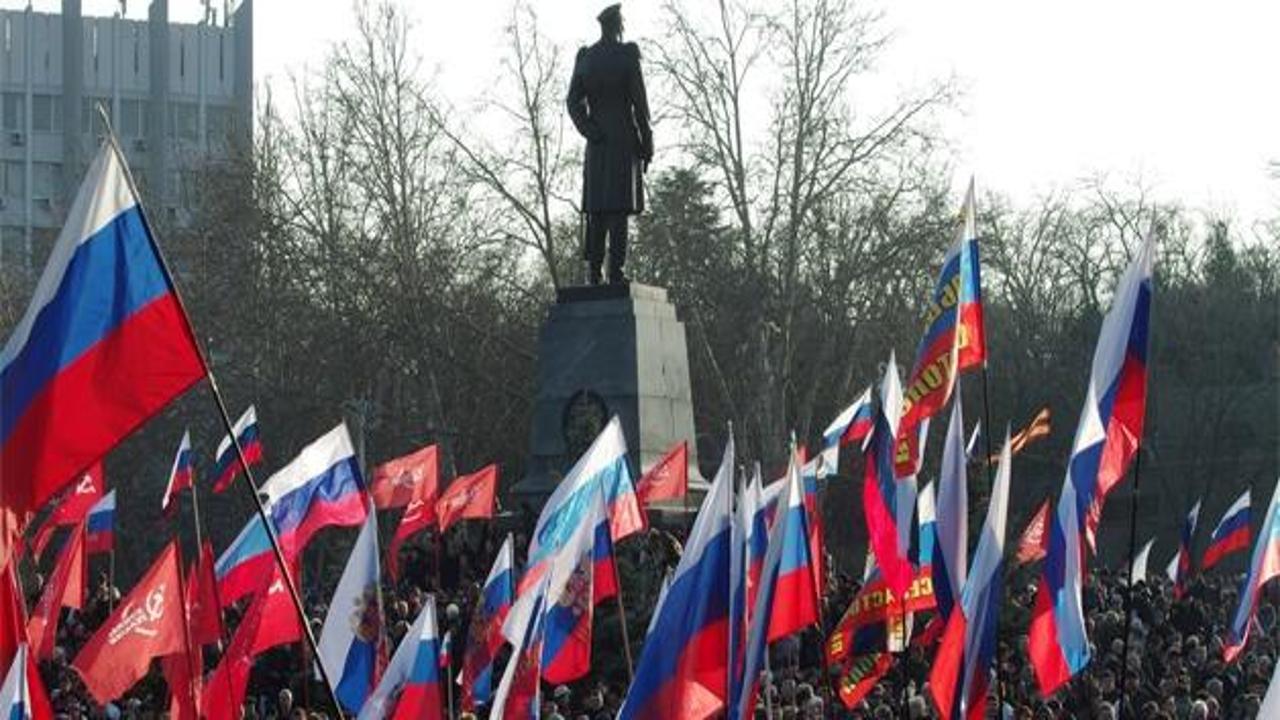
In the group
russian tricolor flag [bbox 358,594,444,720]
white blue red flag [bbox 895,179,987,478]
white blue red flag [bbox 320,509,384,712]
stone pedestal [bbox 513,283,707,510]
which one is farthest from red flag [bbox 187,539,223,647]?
stone pedestal [bbox 513,283,707,510]

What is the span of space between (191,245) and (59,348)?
1682 inches

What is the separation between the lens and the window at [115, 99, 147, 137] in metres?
103

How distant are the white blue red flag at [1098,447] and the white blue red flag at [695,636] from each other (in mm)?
A: 1728

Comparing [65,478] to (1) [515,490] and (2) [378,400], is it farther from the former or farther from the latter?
(2) [378,400]

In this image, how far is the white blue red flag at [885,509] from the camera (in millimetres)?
16062

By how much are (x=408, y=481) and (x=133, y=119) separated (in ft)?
266

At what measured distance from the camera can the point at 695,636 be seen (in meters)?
13.2

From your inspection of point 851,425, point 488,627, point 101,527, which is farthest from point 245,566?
point 851,425

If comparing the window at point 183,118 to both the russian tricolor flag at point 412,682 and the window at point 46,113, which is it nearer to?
the window at point 46,113

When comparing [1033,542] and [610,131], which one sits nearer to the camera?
[1033,542]

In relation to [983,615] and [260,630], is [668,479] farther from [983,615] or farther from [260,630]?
[983,615]

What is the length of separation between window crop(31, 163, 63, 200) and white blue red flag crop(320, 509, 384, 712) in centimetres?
8575

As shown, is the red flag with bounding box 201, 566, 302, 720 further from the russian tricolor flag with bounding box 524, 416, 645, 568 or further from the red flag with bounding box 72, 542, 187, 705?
the russian tricolor flag with bounding box 524, 416, 645, 568

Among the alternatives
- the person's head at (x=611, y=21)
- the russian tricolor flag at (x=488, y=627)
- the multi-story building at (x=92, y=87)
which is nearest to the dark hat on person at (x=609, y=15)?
the person's head at (x=611, y=21)
